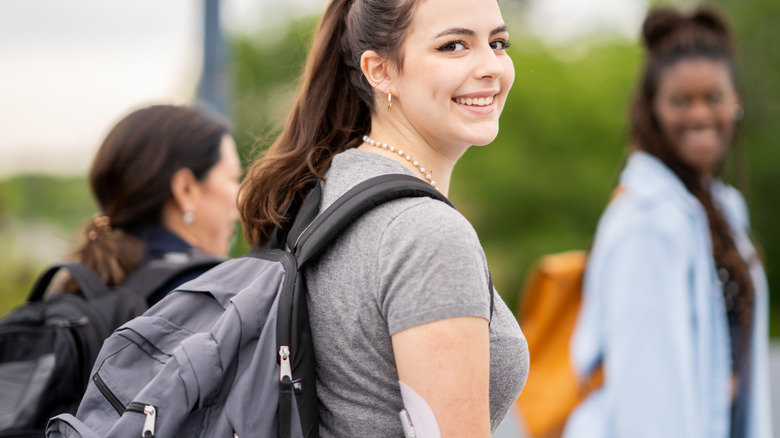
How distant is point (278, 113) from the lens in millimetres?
2422

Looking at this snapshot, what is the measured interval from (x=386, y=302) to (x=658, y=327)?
2.11 m

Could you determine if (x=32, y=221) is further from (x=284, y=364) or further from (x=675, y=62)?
(x=284, y=364)

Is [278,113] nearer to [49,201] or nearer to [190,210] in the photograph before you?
[190,210]

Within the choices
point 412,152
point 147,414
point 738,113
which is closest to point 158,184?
point 412,152

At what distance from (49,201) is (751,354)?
4773 millimetres

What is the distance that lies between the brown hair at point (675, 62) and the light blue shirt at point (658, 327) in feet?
0.30

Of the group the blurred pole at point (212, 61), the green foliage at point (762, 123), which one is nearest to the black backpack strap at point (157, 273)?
the blurred pole at point (212, 61)

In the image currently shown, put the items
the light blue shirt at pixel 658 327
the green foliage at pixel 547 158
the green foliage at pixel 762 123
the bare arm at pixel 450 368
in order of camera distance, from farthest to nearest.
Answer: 1. the green foliage at pixel 762 123
2. the green foliage at pixel 547 158
3. the light blue shirt at pixel 658 327
4. the bare arm at pixel 450 368

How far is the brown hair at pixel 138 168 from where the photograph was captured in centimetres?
294

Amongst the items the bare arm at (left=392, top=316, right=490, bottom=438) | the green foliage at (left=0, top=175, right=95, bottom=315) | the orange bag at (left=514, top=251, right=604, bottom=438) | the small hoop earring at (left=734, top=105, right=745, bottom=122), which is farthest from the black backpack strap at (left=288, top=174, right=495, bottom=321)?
the green foliage at (left=0, top=175, right=95, bottom=315)

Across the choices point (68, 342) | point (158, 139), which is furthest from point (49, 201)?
point (68, 342)

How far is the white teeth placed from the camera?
6.00 ft

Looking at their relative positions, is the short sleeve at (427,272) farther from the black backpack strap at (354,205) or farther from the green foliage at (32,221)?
the green foliage at (32,221)

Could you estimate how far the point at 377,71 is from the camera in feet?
6.25
